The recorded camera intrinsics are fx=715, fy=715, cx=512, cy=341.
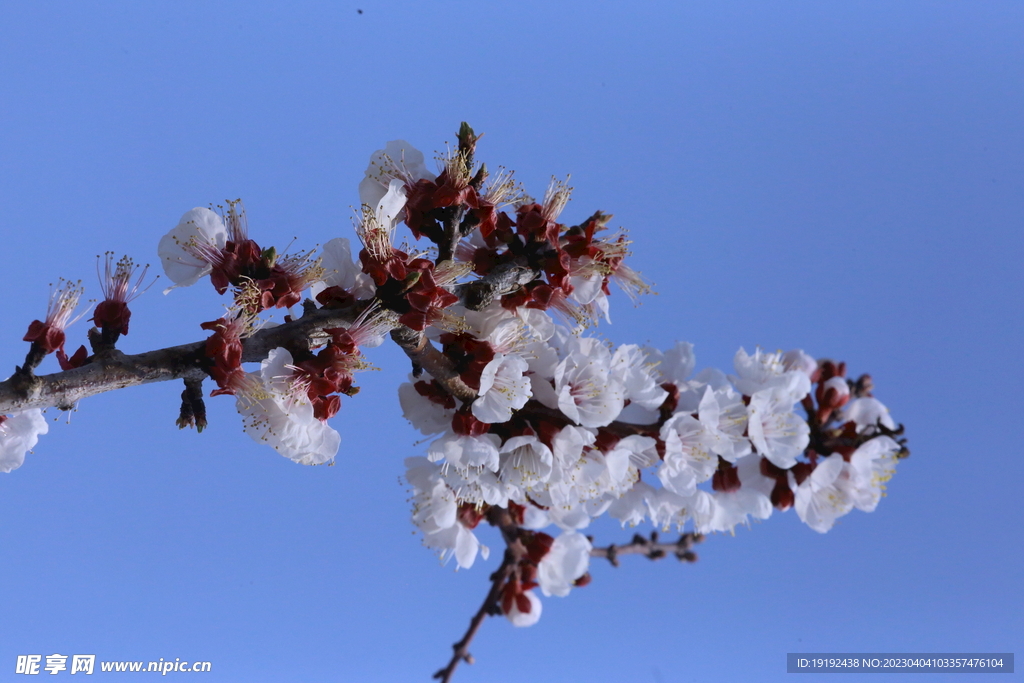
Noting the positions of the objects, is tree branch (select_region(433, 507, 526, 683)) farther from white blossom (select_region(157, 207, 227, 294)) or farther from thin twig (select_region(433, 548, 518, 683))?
white blossom (select_region(157, 207, 227, 294))

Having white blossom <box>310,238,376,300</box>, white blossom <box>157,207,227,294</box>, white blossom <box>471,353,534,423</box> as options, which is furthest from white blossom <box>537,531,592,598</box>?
white blossom <box>157,207,227,294</box>

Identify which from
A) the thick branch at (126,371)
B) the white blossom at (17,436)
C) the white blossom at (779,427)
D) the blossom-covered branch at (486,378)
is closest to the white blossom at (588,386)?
the blossom-covered branch at (486,378)

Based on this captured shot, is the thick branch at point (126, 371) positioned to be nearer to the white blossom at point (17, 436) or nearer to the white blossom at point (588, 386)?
the white blossom at point (17, 436)

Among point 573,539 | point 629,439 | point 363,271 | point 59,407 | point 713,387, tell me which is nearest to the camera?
point 59,407

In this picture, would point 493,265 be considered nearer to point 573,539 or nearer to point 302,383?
point 302,383

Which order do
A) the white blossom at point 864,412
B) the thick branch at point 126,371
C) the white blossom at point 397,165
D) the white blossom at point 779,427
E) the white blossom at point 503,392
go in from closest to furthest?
the thick branch at point 126,371 → the white blossom at point 503,392 → the white blossom at point 397,165 → the white blossom at point 779,427 → the white blossom at point 864,412

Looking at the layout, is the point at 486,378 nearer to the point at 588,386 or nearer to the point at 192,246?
the point at 588,386

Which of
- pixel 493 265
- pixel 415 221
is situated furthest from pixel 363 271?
pixel 493 265

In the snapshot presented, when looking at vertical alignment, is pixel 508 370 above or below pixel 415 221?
below
